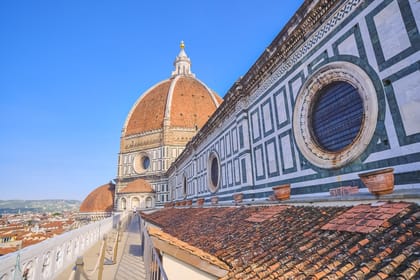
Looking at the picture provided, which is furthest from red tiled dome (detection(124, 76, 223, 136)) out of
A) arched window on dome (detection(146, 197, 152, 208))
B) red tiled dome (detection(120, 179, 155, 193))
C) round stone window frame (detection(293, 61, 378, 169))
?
round stone window frame (detection(293, 61, 378, 169))

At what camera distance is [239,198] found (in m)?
9.52

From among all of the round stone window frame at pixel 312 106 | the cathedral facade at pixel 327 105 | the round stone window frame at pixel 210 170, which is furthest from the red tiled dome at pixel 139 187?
the round stone window frame at pixel 312 106

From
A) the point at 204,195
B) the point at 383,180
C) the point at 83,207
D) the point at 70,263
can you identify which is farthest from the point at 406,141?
the point at 83,207

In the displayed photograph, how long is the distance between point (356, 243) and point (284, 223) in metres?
1.94

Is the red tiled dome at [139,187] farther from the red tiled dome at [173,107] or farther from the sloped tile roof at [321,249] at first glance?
the sloped tile roof at [321,249]

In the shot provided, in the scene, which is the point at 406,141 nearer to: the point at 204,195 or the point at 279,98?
the point at 279,98

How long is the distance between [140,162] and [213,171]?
35991 mm

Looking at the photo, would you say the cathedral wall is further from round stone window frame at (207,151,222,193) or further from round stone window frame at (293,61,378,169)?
round stone window frame at (207,151,222,193)

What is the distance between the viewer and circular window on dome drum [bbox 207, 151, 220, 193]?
13.9 m

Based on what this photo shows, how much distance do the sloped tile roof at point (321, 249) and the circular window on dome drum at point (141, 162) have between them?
43.9 metres

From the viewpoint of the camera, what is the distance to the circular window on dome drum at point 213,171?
13.9 meters

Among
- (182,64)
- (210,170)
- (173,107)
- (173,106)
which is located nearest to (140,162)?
(173,107)

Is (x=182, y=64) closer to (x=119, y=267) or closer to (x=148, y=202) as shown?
(x=148, y=202)

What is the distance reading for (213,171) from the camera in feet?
48.1
